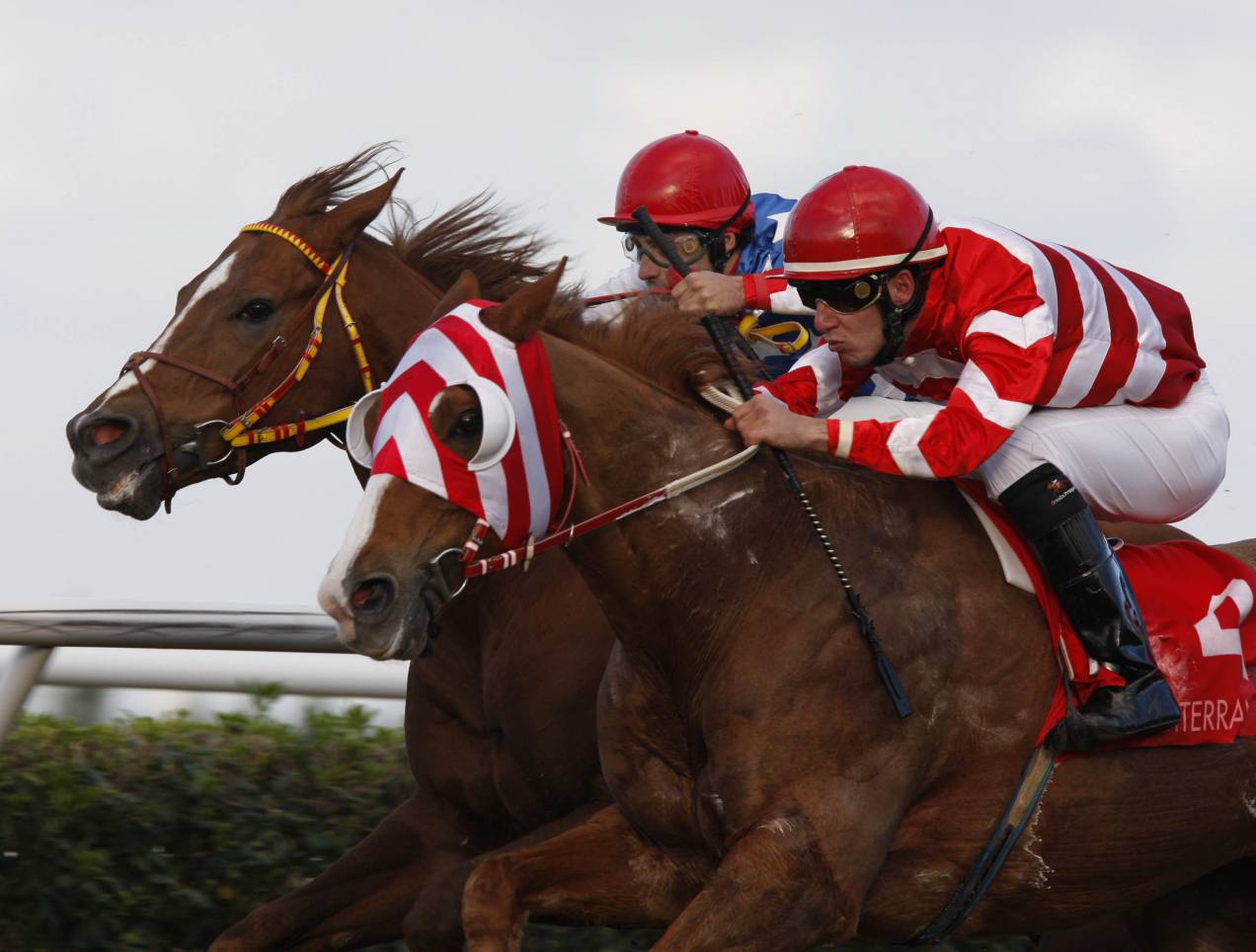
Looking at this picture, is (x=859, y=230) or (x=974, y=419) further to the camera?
(x=859, y=230)

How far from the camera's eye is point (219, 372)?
4.71 meters

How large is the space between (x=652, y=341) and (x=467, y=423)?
54 centimetres

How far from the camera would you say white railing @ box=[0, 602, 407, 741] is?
5281 millimetres

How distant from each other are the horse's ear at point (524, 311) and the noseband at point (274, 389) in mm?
1270

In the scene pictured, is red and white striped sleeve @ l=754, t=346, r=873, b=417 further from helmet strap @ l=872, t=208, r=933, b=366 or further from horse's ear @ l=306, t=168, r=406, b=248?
horse's ear @ l=306, t=168, r=406, b=248

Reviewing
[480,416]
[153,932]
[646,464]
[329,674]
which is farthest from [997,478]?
[153,932]

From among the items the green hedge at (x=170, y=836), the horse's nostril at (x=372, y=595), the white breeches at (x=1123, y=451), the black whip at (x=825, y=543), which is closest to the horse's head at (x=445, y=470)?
the horse's nostril at (x=372, y=595)

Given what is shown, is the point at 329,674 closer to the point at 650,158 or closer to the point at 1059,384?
the point at 650,158

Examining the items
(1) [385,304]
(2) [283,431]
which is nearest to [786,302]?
(1) [385,304]

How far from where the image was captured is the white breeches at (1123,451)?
4.05 m

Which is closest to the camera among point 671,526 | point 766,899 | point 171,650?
point 766,899

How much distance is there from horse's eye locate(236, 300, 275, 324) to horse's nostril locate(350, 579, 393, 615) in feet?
5.21

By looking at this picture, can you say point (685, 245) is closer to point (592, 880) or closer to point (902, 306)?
point (902, 306)

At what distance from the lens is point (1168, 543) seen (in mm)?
4285
